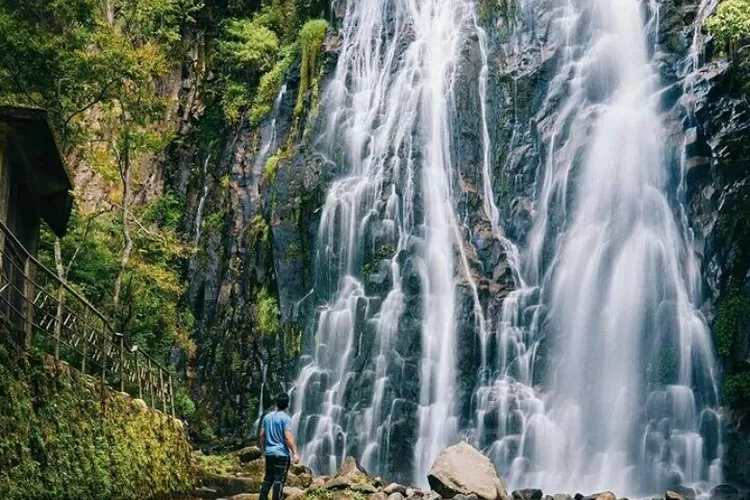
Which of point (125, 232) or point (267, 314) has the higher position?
point (125, 232)

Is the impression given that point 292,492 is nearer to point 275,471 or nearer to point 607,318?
point 275,471

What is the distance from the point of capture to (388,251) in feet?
76.0

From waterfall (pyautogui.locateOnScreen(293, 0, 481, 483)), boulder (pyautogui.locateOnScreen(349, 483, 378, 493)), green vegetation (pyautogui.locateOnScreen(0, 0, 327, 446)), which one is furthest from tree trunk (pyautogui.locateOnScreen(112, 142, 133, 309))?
boulder (pyautogui.locateOnScreen(349, 483, 378, 493))

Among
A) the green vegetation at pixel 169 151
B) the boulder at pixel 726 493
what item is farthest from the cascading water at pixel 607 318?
the green vegetation at pixel 169 151

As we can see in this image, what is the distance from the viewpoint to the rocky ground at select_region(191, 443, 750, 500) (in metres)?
14.1

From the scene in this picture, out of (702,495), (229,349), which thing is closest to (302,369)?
(229,349)

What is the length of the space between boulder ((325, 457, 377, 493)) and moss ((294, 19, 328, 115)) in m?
14.2

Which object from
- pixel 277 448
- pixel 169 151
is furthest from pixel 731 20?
pixel 169 151

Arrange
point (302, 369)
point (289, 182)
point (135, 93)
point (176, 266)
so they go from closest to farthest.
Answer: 1. point (135, 93)
2. point (302, 369)
3. point (289, 182)
4. point (176, 266)

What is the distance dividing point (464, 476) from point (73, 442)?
840 centimetres

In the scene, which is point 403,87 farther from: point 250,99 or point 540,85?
point 250,99

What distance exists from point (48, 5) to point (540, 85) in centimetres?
1391

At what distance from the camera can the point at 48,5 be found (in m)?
17.6

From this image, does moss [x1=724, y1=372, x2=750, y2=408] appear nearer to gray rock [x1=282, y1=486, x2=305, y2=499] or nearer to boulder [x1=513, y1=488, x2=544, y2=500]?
boulder [x1=513, y1=488, x2=544, y2=500]
